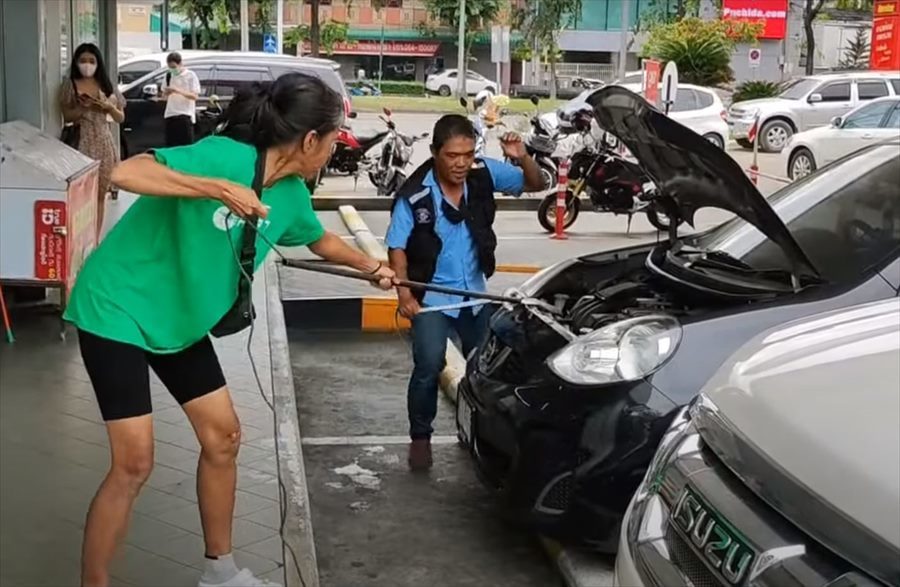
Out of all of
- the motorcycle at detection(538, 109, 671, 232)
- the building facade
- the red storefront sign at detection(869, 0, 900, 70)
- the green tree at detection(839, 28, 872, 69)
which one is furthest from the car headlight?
the green tree at detection(839, 28, 872, 69)

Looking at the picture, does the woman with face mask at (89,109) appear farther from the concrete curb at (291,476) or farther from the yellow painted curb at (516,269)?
the yellow painted curb at (516,269)

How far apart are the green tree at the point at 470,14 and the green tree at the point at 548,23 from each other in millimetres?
4241

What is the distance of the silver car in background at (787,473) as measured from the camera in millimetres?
1860

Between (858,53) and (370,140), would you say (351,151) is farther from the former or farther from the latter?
(858,53)

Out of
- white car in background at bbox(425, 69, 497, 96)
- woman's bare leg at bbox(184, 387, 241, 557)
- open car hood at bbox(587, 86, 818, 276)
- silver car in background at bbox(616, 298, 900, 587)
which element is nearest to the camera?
silver car in background at bbox(616, 298, 900, 587)

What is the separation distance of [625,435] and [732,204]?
103cm

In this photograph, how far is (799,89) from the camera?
27500 mm

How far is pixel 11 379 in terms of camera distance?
643cm

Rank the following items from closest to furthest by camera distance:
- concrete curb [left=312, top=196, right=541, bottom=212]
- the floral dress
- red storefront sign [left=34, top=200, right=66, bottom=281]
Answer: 1. red storefront sign [left=34, top=200, right=66, bottom=281]
2. the floral dress
3. concrete curb [left=312, top=196, right=541, bottom=212]

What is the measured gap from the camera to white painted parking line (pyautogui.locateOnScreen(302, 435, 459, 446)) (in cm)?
592

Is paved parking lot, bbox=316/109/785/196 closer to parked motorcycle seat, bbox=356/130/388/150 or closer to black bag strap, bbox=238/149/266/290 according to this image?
parked motorcycle seat, bbox=356/130/388/150

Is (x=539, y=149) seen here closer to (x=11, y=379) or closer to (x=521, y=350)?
(x=11, y=379)

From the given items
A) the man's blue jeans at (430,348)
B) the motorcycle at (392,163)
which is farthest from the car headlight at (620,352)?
the motorcycle at (392,163)

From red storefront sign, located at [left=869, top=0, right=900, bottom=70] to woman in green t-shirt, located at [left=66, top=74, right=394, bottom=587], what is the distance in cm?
2399
